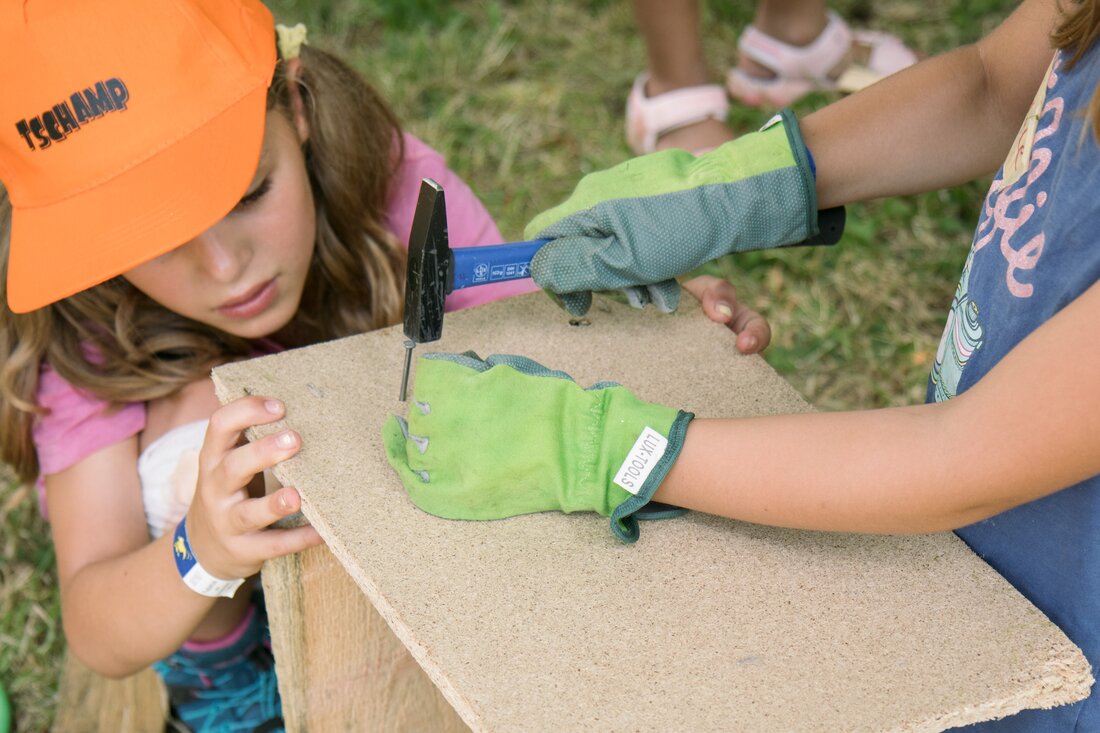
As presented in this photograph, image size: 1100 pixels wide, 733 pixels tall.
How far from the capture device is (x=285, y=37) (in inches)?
67.0

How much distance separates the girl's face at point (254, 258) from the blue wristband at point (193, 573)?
1.06 feet

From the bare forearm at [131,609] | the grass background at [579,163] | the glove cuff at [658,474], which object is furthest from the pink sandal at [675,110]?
the glove cuff at [658,474]

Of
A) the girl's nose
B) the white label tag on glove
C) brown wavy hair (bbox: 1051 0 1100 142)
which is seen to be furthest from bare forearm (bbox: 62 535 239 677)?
brown wavy hair (bbox: 1051 0 1100 142)

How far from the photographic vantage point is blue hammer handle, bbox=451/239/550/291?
1.33 meters

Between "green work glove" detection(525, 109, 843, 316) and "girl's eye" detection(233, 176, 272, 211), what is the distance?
445 mm

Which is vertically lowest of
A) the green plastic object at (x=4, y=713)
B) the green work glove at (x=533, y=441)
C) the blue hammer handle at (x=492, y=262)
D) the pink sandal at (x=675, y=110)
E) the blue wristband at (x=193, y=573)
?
the green plastic object at (x=4, y=713)

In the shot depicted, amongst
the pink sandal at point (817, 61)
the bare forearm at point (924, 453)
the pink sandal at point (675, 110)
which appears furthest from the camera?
the pink sandal at point (817, 61)

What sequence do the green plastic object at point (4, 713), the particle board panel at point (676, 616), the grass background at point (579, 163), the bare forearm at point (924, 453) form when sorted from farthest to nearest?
the grass background at point (579, 163) < the green plastic object at point (4, 713) < the particle board panel at point (676, 616) < the bare forearm at point (924, 453)

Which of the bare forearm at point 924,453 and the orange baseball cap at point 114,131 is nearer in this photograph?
the bare forearm at point 924,453

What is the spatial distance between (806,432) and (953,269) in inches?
74.9

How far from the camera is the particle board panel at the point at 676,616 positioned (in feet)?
3.36

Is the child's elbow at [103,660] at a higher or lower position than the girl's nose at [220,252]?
lower

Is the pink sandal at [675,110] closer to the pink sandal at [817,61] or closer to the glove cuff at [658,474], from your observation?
the pink sandal at [817,61]

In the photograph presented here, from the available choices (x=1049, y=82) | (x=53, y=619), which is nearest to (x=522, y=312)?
(x=1049, y=82)
